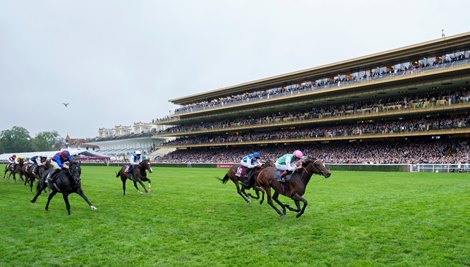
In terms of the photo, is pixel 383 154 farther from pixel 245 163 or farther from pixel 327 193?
pixel 245 163

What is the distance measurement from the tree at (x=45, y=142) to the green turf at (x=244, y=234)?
139 m

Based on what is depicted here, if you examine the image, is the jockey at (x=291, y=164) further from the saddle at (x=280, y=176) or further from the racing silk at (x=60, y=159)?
the racing silk at (x=60, y=159)

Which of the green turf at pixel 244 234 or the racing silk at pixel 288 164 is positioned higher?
the racing silk at pixel 288 164

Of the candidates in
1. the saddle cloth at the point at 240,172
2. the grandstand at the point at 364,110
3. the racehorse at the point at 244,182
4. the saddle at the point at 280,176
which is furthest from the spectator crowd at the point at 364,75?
the saddle at the point at 280,176

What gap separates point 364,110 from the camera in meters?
38.7

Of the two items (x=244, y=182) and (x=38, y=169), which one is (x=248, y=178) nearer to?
(x=244, y=182)

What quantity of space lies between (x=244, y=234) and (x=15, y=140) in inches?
5661

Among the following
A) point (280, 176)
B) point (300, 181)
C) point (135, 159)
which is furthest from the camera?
point (135, 159)

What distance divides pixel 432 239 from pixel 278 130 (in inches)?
1805

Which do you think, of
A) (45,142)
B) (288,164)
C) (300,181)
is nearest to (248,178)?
(288,164)

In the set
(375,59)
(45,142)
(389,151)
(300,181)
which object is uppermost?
(375,59)

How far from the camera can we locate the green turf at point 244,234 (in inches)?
244

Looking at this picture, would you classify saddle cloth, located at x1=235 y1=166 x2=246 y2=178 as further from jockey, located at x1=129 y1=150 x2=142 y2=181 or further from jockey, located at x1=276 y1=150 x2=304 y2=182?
jockey, located at x1=129 y1=150 x2=142 y2=181

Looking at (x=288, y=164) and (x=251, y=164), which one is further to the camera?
(x=251, y=164)
